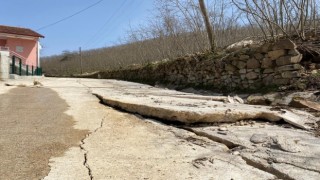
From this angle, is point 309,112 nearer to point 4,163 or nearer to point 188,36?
point 4,163

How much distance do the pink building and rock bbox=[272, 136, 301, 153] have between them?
2890cm

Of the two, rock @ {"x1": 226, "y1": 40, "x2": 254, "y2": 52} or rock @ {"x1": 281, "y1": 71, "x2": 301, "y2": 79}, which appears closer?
rock @ {"x1": 281, "y1": 71, "x2": 301, "y2": 79}

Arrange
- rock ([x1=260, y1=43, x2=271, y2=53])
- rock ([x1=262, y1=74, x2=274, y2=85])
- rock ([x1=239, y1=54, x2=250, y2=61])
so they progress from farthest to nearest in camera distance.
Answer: rock ([x1=239, y1=54, x2=250, y2=61]) → rock ([x1=260, y1=43, x2=271, y2=53]) → rock ([x1=262, y1=74, x2=274, y2=85])

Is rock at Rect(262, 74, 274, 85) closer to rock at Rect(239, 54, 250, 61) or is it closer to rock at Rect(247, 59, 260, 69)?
rock at Rect(247, 59, 260, 69)

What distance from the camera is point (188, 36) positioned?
14.5 meters

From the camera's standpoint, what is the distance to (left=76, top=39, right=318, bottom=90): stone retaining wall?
7777mm

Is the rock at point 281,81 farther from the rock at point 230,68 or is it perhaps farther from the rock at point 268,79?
the rock at point 230,68

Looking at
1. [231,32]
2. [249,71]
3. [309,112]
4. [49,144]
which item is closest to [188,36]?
[231,32]

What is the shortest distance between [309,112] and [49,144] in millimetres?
3846

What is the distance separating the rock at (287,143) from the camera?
363 cm

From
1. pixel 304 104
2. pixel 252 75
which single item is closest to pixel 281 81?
pixel 252 75

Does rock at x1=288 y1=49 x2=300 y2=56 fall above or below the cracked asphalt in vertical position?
above

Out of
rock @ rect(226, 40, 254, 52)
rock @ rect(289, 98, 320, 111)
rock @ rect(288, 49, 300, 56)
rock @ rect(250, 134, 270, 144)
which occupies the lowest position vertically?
rock @ rect(250, 134, 270, 144)

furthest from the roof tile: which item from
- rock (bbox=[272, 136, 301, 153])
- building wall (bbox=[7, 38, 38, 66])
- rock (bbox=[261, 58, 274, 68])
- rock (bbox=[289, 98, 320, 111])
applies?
rock (bbox=[272, 136, 301, 153])
